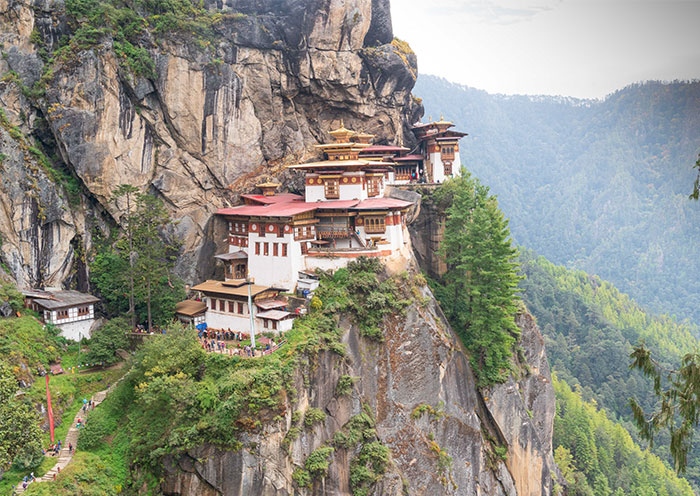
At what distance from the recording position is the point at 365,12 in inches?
1852

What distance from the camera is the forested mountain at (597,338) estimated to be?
80.3m

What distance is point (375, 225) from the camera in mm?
37844

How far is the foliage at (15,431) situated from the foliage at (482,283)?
26.3m

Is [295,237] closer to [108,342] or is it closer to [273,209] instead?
[273,209]

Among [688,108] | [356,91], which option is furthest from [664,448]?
[688,108]

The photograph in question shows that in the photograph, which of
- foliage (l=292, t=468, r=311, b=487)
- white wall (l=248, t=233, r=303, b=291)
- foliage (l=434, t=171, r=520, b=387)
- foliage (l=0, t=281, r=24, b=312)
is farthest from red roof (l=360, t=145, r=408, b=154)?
foliage (l=292, t=468, r=311, b=487)

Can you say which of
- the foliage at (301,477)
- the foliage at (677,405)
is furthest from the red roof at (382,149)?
the foliage at (677,405)

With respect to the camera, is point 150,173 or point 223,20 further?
point 223,20

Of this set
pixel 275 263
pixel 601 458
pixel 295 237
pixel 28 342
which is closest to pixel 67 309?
pixel 28 342

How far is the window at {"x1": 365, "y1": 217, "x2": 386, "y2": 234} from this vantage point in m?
37.7

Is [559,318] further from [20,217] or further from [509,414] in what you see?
[20,217]

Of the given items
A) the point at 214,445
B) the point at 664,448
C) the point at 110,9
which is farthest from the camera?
the point at 664,448

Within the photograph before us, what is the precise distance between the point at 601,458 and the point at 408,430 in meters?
40.7

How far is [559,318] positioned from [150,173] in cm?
8136
